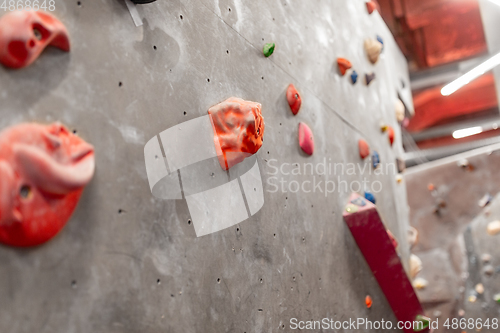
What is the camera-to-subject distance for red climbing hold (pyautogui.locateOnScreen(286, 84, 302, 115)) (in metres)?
1.79

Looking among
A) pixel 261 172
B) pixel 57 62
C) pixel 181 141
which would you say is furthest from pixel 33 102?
pixel 261 172

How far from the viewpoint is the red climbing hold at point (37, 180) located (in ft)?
2.35

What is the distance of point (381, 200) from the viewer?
278 cm

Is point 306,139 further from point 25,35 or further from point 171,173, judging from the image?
point 25,35

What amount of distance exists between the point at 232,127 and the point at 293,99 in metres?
0.58

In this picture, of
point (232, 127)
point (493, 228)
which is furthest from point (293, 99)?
point (493, 228)

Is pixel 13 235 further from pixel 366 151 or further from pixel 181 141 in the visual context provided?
pixel 366 151

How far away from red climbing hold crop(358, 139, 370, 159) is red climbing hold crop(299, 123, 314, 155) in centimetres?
72

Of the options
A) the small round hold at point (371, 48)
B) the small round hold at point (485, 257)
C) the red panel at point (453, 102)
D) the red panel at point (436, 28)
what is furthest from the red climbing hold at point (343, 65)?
the red panel at point (453, 102)

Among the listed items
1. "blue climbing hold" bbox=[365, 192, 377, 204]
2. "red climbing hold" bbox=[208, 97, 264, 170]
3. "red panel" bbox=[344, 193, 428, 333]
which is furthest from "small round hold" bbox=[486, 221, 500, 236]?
"red climbing hold" bbox=[208, 97, 264, 170]

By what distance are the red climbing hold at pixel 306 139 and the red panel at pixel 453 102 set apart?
6611mm

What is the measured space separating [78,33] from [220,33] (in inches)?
23.4

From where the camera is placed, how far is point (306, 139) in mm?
1858

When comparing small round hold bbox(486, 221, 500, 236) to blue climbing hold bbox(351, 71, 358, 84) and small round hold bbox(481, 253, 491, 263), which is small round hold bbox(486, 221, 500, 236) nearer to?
small round hold bbox(481, 253, 491, 263)
